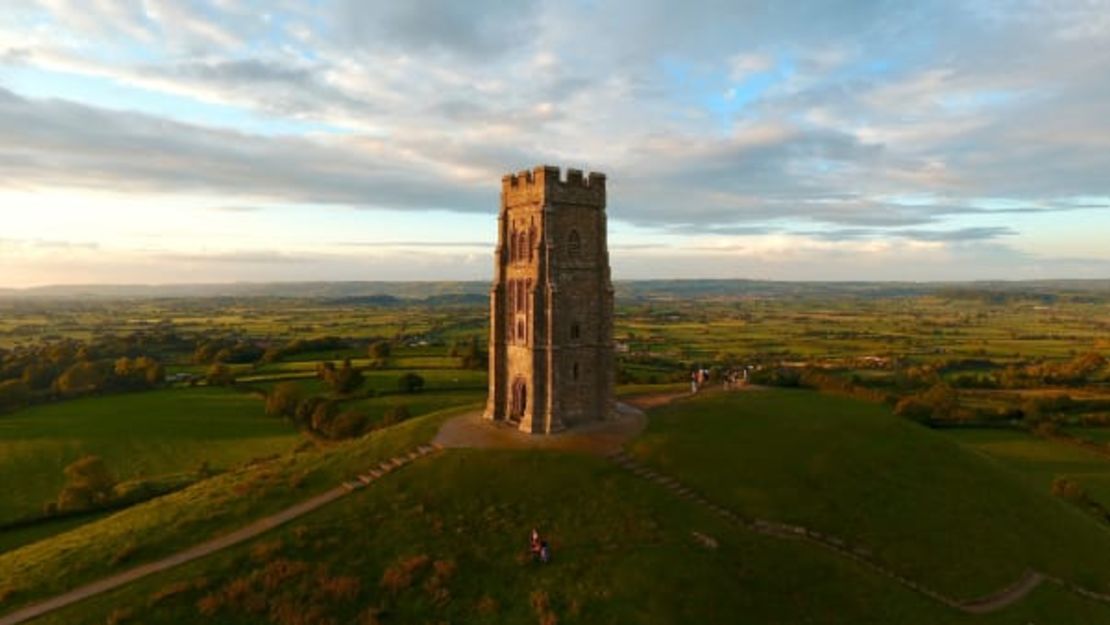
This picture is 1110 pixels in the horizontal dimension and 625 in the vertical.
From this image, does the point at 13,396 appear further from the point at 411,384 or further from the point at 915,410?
the point at 915,410

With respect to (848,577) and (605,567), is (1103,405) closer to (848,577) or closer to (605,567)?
(848,577)

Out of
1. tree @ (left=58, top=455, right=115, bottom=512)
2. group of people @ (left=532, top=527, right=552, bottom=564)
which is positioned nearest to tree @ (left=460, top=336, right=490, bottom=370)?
tree @ (left=58, top=455, right=115, bottom=512)

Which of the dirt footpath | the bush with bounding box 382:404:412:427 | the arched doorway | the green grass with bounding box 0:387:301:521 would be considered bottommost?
the green grass with bounding box 0:387:301:521

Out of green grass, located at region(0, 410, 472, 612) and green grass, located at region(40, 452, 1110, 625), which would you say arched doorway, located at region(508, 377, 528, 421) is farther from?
green grass, located at region(40, 452, 1110, 625)

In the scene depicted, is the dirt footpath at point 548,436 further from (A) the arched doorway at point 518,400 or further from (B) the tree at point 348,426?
(B) the tree at point 348,426

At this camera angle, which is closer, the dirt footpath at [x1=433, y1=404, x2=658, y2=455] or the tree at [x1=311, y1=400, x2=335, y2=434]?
the dirt footpath at [x1=433, y1=404, x2=658, y2=455]

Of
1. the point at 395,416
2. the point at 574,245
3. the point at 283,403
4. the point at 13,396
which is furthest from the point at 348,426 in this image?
the point at 13,396
